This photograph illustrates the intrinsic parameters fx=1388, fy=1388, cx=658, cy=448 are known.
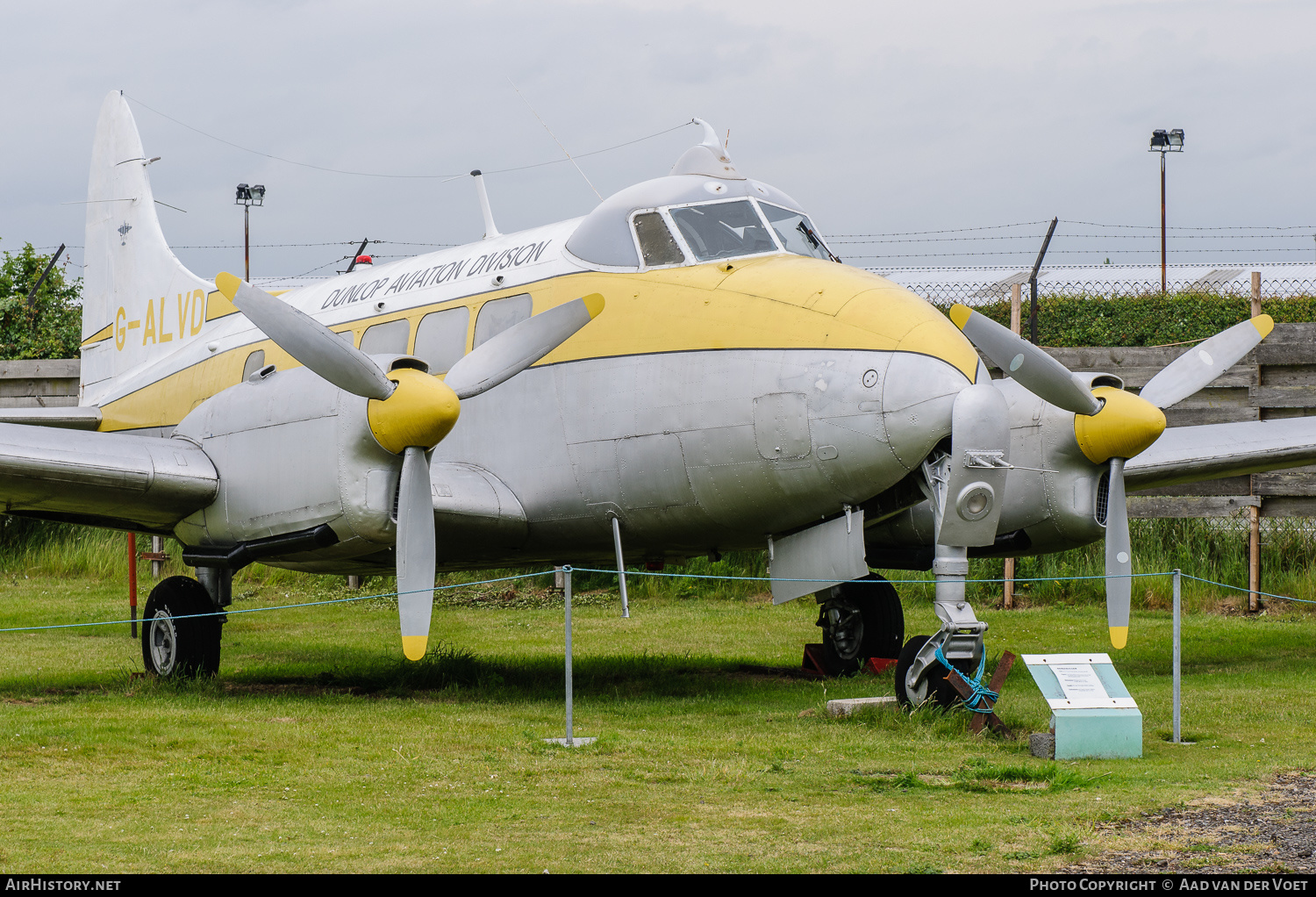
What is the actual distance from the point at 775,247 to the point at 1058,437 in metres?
2.56

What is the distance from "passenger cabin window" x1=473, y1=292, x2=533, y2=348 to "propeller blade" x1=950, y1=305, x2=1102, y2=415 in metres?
3.45

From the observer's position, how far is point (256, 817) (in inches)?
255

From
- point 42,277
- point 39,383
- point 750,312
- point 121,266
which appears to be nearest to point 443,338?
point 750,312

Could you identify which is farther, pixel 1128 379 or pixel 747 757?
pixel 1128 379

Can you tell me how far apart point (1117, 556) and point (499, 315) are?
5.07 m

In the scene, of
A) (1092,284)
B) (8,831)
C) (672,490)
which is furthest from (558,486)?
(1092,284)

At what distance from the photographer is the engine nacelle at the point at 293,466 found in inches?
376

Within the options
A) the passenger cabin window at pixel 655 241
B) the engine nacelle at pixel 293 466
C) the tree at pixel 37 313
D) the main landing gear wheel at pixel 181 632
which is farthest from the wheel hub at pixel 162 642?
the tree at pixel 37 313

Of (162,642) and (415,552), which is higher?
(415,552)

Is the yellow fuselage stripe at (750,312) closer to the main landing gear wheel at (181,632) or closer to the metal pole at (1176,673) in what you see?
the metal pole at (1176,673)

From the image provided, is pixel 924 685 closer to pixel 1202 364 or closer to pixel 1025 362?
pixel 1025 362

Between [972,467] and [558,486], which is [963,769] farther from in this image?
[558,486]

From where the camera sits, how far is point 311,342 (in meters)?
9.33

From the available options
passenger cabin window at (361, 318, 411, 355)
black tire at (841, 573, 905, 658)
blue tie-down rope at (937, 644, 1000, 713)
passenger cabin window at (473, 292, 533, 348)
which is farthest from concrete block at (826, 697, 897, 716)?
passenger cabin window at (361, 318, 411, 355)
